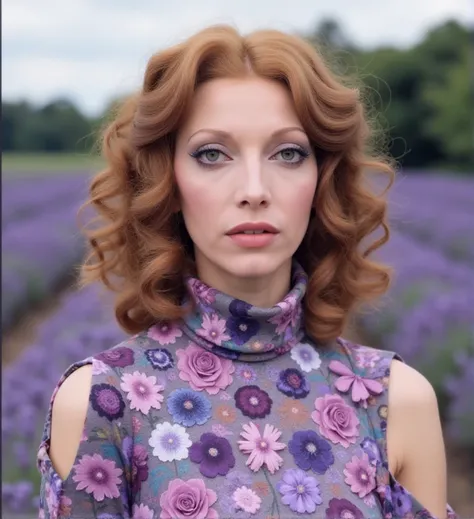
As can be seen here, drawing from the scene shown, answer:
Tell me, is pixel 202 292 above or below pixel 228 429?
above

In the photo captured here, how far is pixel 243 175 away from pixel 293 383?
407 mm

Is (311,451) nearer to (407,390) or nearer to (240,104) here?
(407,390)

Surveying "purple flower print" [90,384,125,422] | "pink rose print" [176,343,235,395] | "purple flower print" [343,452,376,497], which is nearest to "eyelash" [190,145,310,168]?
"pink rose print" [176,343,235,395]

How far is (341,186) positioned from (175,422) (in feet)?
2.09

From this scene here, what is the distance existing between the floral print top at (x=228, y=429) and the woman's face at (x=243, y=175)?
4.2 inches

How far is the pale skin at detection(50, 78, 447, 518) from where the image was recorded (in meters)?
1.74

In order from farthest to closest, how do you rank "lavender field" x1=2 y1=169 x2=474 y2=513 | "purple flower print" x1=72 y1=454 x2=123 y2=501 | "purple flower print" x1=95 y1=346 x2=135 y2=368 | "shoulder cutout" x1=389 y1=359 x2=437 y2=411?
"lavender field" x1=2 y1=169 x2=474 y2=513 < "shoulder cutout" x1=389 y1=359 x2=437 y2=411 < "purple flower print" x1=95 y1=346 x2=135 y2=368 < "purple flower print" x1=72 y1=454 x2=123 y2=501

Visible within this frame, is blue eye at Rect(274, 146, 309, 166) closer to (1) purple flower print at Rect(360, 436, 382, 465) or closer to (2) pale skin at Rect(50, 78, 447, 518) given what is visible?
(2) pale skin at Rect(50, 78, 447, 518)

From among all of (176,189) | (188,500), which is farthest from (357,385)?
(176,189)

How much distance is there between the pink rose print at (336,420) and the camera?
68.9 inches

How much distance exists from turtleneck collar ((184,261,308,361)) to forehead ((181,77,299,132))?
315 millimetres

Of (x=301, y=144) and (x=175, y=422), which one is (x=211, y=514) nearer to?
(x=175, y=422)

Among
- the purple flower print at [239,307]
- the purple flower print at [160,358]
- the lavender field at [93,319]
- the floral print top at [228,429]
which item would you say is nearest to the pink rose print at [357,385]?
the floral print top at [228,429]

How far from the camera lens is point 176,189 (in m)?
1.85
